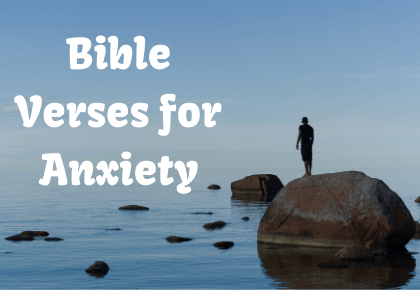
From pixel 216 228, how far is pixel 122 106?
9.89 meters

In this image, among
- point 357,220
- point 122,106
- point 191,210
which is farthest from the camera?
point 191,210

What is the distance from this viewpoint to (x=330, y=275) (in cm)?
1491

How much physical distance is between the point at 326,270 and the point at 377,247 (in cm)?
338

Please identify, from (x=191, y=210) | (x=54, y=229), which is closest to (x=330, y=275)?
(x=54, y=229)

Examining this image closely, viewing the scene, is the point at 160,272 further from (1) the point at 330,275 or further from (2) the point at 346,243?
(2) the point at 346,243

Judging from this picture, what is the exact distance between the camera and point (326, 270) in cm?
1562

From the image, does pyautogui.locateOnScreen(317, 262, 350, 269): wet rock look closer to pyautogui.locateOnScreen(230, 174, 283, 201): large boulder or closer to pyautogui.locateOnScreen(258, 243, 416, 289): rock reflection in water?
pyautogui.locateOnScreen(258, 243, 416, 289): rock reflection in water

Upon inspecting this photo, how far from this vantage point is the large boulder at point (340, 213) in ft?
61.4

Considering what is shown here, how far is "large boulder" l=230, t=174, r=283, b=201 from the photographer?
2090 inches

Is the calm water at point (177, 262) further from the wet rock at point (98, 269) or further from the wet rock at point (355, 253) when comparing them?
the wet rock at point (355, 253)

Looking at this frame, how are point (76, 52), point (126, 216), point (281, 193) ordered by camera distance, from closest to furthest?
point (281, 193)
point (76, 52)
point (126, 216)

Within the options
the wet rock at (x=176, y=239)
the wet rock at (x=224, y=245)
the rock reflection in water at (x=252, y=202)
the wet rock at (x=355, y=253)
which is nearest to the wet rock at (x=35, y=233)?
the wet rock at (x=176, y=239)

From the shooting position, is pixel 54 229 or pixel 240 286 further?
pixel 54 229

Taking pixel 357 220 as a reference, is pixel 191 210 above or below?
below
